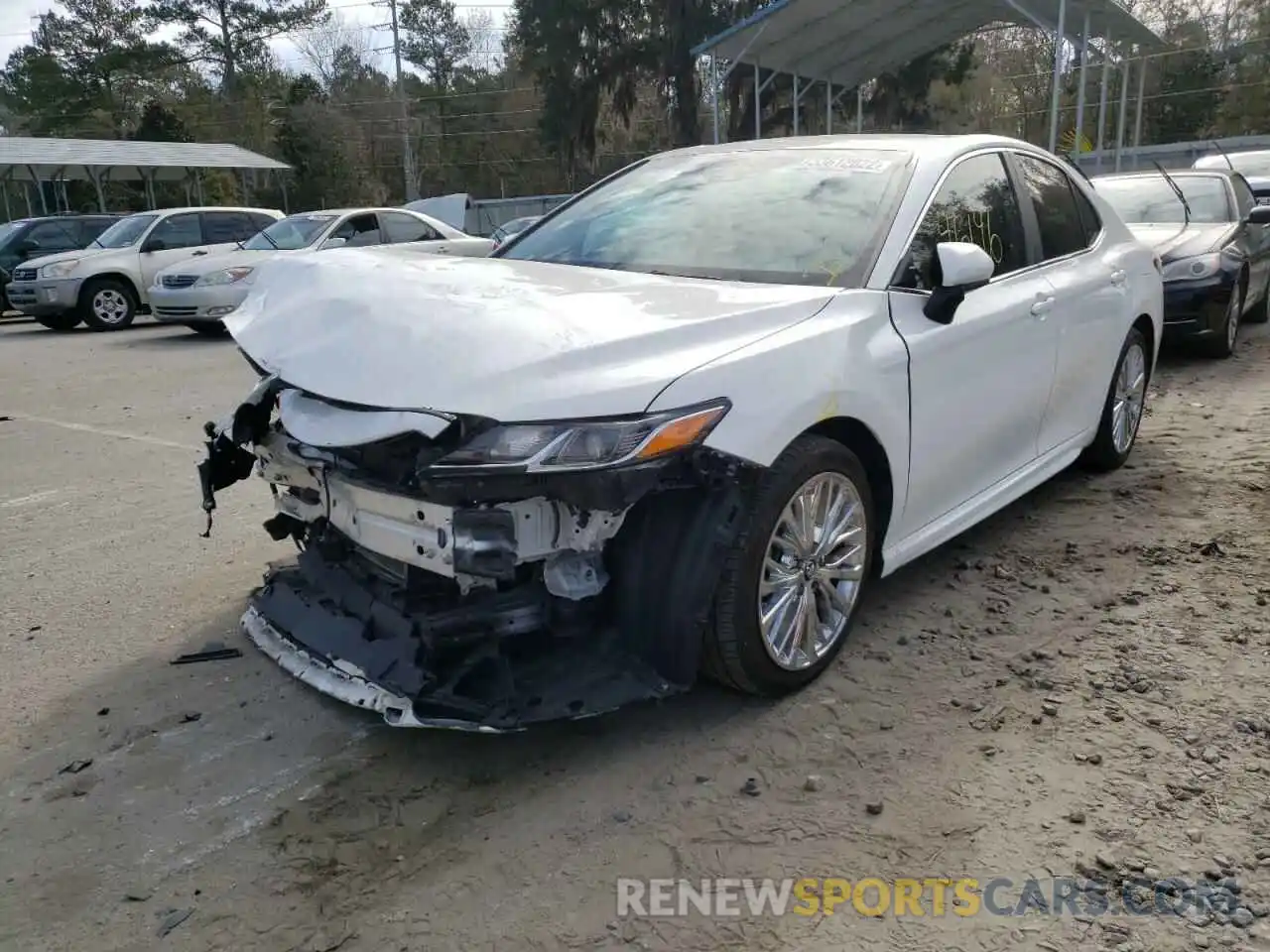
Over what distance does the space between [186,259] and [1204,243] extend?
12647mm

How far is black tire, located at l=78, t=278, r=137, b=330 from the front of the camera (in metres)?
14.4

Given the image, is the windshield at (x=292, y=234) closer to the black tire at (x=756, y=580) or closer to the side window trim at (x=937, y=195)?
the side window trim at (x=937, y=195)

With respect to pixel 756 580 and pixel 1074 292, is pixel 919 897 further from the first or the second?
pixel 1074 292

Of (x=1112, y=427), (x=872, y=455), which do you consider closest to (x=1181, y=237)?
(x=1112, y=427)

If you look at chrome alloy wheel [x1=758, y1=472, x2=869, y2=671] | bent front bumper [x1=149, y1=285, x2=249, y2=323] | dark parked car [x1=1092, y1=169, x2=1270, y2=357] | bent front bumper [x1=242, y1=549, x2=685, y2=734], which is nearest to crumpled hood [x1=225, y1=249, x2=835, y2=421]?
chrome alloy wheel [x1=758, y1=472, x2=869, y2=671]

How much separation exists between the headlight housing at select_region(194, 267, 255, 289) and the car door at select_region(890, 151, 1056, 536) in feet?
36.0

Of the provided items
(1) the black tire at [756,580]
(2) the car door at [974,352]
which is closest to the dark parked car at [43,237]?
(2) the car door at [974,352]

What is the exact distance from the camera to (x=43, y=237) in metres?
17.4

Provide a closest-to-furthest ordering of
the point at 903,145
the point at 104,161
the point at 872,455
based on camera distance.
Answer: the point at 872,455
the point at 903,145
the point at 104,161

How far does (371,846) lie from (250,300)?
6.90 feet

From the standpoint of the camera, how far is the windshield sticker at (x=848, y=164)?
3.82 metres

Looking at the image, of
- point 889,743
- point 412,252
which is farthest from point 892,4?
point 889,743

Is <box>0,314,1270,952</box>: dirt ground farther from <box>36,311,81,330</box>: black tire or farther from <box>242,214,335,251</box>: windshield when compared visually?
<box>36,311,81,330</box>: black tire

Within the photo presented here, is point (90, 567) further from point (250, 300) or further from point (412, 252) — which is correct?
point (412, 252)
